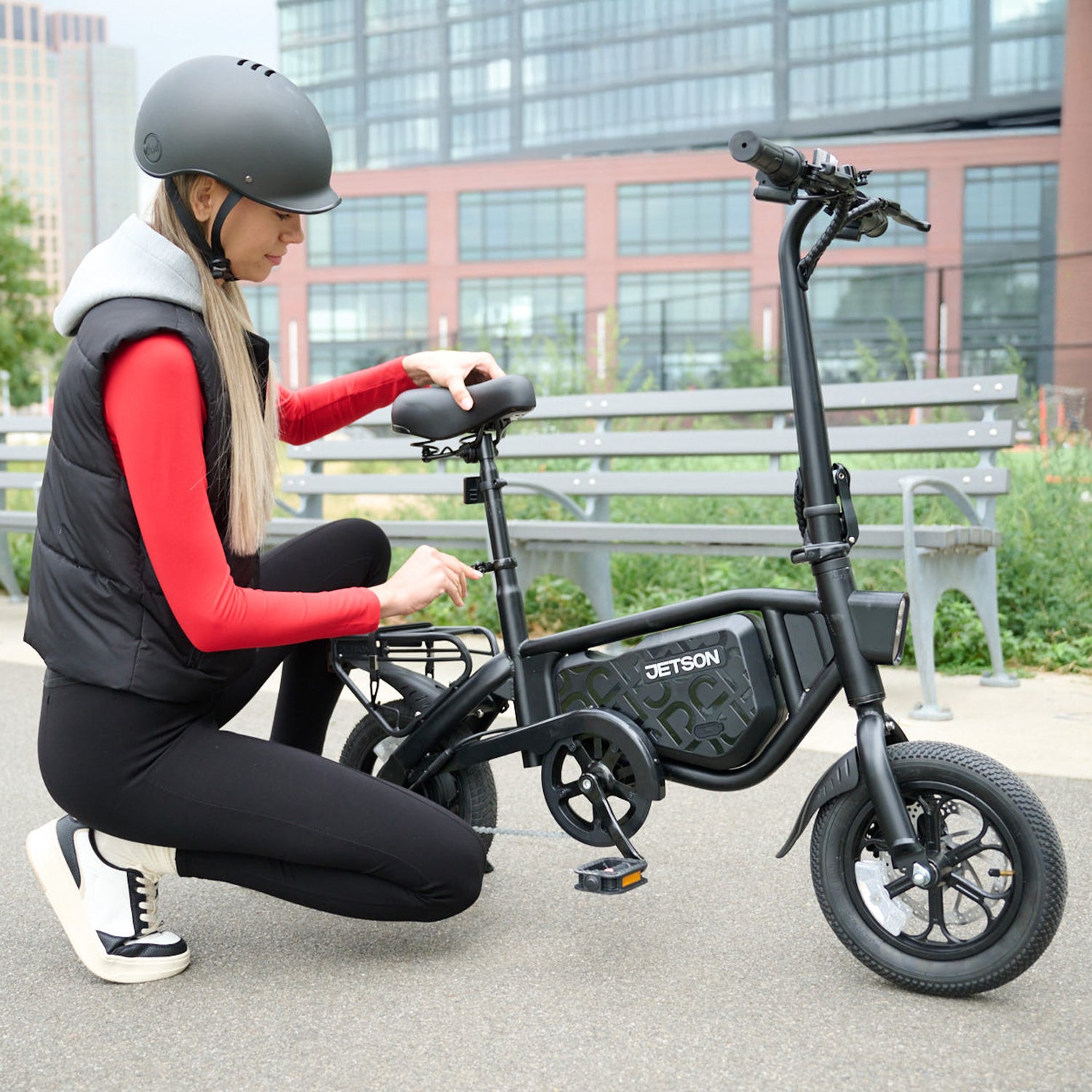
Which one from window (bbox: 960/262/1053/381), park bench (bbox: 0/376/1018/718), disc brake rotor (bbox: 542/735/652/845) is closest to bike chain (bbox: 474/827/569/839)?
disc brake rotor (bbox: 542/735/652/845)

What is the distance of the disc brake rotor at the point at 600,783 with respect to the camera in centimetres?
232

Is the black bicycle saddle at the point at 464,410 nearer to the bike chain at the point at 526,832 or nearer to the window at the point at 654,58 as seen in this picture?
the bike chain at the point at 526,832

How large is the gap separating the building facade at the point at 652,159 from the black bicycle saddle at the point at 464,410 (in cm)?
3391

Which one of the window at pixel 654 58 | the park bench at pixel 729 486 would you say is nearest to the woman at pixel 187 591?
the park bench at pixel 729 486

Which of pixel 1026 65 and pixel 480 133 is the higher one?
pixel 480 133

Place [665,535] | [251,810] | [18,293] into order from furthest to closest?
1. [18,293]
2. [665,535]
3. [251,810]

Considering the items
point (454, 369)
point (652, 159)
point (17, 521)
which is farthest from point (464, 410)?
point (652, 159)

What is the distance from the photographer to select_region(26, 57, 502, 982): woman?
6.93 feet

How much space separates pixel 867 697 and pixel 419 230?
59.1 meters

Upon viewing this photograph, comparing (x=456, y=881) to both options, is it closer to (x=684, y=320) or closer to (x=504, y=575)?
(x=504, y=575)

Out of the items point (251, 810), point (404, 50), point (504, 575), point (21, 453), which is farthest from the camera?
point (404, 50)

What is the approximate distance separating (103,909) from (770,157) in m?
1.70

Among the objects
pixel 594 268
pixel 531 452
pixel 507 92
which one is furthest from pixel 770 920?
pixel 507 92

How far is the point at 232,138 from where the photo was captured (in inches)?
83.8
